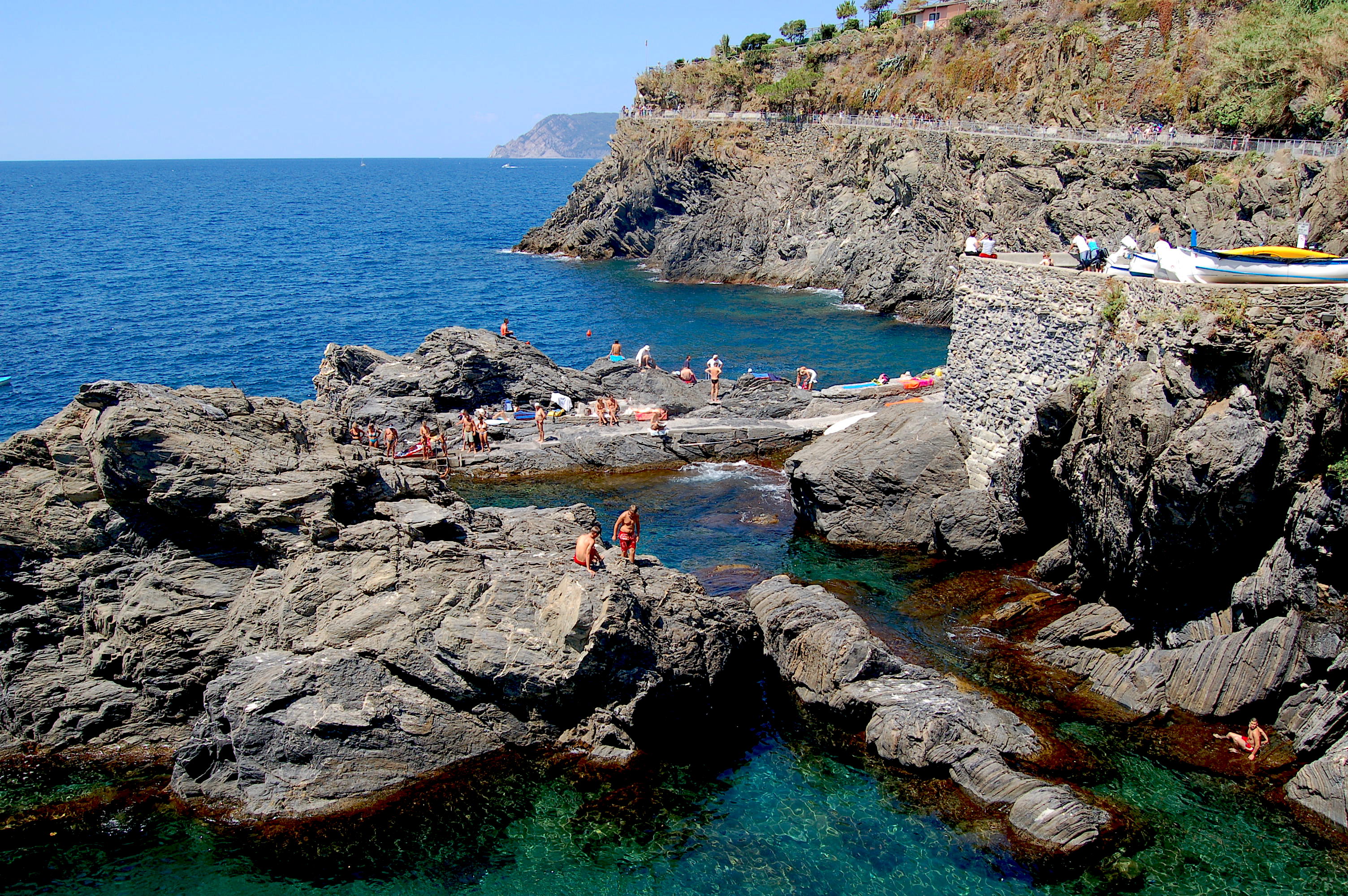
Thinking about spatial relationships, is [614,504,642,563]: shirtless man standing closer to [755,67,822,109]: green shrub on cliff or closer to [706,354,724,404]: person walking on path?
[706,354,724,404]: person walking on path

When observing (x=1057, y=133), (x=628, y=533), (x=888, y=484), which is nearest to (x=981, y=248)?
(x=888, y=484)

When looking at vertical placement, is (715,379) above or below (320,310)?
below

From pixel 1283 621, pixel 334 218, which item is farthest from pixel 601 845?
pixel 334 218

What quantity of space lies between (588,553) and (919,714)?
632 centimetres

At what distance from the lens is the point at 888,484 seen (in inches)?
914

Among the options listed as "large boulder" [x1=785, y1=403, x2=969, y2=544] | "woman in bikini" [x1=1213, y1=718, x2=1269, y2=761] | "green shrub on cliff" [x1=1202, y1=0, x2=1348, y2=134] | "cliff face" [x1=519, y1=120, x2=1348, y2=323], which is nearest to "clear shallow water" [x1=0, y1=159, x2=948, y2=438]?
"cliff face" [x1=519, y1=120, x2=1348, y2=323]

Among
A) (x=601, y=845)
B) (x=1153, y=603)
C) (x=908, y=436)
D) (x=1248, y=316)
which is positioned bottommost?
(x=601, y=845)

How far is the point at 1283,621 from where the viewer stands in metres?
14.4

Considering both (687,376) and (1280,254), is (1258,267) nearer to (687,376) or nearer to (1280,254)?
(1280,254)

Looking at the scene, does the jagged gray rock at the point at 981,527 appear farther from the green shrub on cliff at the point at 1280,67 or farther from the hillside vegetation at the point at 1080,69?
the green shrub on cliff at the point at 1280,67

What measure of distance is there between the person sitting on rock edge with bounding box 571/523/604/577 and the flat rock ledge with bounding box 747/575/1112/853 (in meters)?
3.97

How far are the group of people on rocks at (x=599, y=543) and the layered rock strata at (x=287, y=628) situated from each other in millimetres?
410

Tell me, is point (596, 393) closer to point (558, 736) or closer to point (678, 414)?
point (678, 414)

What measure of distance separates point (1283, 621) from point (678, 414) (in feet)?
73.5
